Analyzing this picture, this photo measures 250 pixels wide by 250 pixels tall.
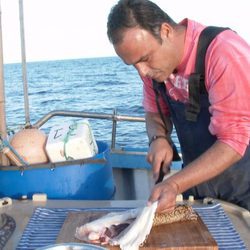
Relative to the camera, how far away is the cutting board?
1.87 m

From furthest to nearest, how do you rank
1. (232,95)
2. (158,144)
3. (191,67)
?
(158,144) < (191,67) < (232,95)

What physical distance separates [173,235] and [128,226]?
20 cm

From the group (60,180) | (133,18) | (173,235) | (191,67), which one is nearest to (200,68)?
(191,67)

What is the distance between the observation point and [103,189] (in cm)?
282

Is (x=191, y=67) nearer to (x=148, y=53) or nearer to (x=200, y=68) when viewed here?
(x=200, y=68)

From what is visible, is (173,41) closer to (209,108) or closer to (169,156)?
(209,108)

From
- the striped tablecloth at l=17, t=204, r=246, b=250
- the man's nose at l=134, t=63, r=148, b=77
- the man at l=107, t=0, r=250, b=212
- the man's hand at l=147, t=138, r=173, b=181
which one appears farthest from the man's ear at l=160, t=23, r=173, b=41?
the striped tablecloth at l=17, t=204, r=246, b=250

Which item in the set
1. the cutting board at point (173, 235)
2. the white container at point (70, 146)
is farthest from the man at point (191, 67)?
the white container at point (70, 146)

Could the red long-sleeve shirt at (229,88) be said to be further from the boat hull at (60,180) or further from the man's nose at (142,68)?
the boat hull at (60,180)

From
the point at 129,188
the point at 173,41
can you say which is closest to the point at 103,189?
the point at 173,41

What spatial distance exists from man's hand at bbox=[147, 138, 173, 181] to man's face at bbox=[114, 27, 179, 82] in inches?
20.7

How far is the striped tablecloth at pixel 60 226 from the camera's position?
2.03m

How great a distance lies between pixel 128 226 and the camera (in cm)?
204

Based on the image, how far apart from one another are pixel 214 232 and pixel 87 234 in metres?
0.58
